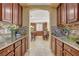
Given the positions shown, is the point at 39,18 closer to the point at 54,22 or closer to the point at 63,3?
the point at 54,22

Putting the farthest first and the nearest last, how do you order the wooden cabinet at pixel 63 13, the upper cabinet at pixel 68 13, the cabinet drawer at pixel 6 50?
the wooden cabinet at pixel 63 13 → the upper cabinet at pixel 68 13 → the cabinet drawer at pixel 6 50

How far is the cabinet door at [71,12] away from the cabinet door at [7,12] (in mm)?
858

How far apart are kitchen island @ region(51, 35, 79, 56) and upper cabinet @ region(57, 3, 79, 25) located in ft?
0.88

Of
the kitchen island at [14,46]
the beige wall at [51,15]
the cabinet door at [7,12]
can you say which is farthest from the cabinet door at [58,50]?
A: the cabinet door at [7,12]

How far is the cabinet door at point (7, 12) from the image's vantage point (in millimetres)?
1921

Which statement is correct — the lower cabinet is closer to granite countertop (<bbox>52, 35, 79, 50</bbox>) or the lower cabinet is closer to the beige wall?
the beige wall

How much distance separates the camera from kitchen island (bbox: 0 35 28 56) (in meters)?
1.85

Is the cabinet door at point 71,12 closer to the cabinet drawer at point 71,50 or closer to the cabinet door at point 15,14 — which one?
the cabinet drawer at point 71,50

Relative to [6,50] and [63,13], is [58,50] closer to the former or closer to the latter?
[63,13]

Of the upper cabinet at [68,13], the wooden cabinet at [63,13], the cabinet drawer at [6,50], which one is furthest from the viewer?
the wooden cabinet at [63,13]

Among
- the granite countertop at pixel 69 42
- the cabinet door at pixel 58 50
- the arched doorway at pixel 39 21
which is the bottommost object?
the cabinet door at pixel 58 50

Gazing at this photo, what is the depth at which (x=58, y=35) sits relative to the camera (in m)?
2.10

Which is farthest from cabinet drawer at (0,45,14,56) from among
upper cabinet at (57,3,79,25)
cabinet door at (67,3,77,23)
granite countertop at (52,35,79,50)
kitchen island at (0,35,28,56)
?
cabinet door at (67,3,77,23)

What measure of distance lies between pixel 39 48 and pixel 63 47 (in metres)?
0.36
